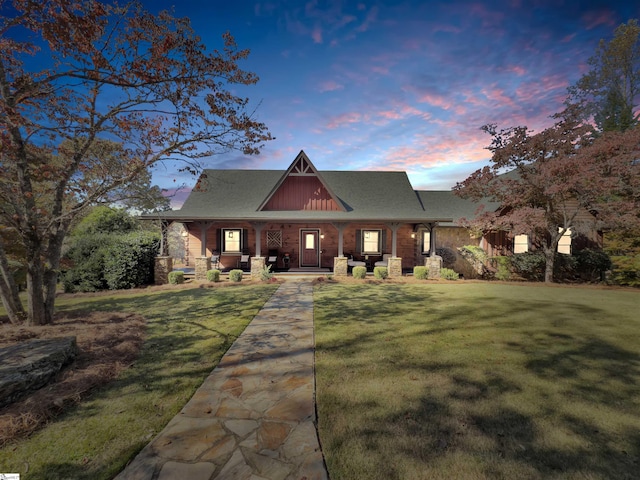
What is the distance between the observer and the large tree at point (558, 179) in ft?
36.0

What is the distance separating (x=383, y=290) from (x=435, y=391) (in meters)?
7.59

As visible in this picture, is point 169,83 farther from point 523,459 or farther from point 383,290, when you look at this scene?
point 383,290

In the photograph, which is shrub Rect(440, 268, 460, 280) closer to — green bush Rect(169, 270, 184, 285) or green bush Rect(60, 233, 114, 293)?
green bush Rect(169, 270, 184, 285)

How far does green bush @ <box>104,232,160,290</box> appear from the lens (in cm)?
1161

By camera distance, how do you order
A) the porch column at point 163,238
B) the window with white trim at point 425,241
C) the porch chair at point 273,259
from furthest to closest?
1. the window with white trim at point 425,241
2. the porch chair at point 273,259
3. the porch column at point 163,238

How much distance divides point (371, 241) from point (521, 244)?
30.2 ft

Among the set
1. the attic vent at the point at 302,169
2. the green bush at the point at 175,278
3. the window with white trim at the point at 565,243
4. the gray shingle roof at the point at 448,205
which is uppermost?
the attic vent at the point at 302,169

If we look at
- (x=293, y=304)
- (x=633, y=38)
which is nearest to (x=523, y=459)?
(x=293, y=304)

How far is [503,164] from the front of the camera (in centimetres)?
1297

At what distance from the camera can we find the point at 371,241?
56.1 ft

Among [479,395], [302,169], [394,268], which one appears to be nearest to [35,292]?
[479,395]

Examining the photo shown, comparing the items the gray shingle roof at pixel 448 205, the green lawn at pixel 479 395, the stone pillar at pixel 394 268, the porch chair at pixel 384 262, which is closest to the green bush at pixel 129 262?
the green lawn at pixel 479 395

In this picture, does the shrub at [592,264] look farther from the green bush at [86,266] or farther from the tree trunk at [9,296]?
the green bush at [86,266]

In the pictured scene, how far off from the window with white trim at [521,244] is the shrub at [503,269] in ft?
10.9
